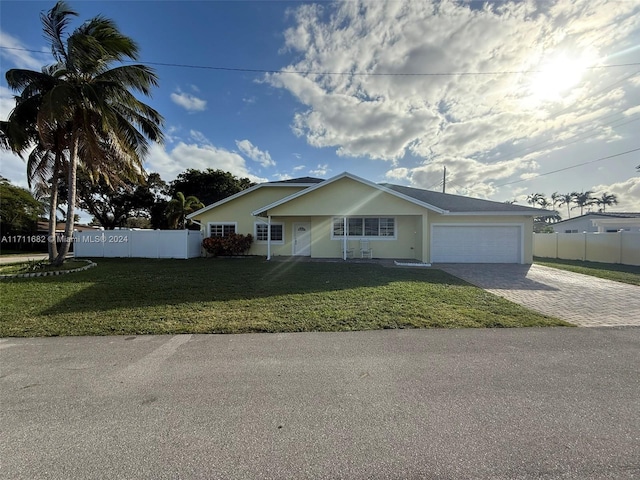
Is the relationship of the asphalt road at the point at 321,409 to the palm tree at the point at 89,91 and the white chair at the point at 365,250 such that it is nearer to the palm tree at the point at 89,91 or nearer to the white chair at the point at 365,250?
the palm tree at the point at 89,91

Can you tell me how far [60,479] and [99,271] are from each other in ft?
37.2

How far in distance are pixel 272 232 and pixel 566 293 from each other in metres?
13.3

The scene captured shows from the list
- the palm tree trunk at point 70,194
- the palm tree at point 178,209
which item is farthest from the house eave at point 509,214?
the palm tree at point 178,209

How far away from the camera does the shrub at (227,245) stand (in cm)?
1616

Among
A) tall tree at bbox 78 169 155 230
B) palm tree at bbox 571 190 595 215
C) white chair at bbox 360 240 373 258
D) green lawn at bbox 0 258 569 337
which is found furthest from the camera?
palm tree at bbox 571 190 595 215

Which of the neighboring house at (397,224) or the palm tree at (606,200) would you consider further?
the palm tree at (606,200)

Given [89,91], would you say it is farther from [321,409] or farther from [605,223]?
[605,223]

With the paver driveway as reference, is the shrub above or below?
above

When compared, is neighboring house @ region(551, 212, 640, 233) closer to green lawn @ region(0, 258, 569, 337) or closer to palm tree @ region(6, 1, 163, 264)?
green lawn @ region(0, 258, 569, 337)

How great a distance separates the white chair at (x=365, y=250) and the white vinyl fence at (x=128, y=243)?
10087 mm

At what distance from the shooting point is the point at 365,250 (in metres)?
14.9

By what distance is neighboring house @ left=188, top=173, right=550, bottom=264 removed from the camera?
13.6 m

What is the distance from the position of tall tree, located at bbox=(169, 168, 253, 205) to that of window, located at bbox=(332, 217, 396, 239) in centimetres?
2301

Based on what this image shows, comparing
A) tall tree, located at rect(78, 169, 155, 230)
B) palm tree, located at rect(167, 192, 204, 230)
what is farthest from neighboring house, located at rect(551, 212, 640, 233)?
tall tree, located at rect(78, 169, 155, 230)
